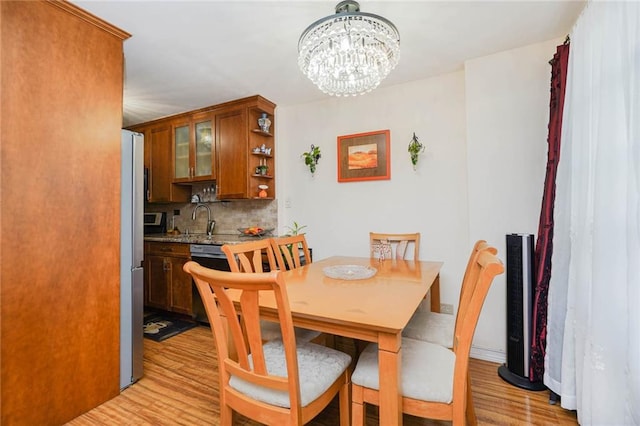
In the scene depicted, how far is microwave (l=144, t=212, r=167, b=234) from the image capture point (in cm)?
416

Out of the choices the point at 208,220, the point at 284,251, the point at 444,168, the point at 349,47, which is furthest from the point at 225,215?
the point at 349,47

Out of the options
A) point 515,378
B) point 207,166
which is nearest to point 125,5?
point 207,166

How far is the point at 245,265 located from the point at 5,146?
132 cm

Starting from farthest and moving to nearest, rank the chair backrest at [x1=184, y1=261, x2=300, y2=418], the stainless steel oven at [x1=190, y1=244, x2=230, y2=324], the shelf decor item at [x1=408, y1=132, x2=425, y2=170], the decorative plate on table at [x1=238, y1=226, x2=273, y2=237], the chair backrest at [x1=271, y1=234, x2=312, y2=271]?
1. the decorative plate on table at [x1=238, y1=226, x2=273, y2=237]
2. the stainless steel oven at [x1=190, y1=244, x2=230, y2=324]
3. the shelf decor item at [x1=408, y1=132, x2=425, y2=170]
4. the chair backrest at [x1=271, y1=234, x2=312, y2=271]
5. the chair backrest at [x1=184, y1=261, x2=300, y2=418]

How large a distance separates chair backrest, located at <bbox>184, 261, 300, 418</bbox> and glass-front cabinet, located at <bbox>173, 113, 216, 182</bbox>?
2638 millimetres

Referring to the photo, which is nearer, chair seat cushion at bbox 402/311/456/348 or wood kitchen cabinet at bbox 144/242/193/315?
chair seat cushion at bbox 402/311/456/348

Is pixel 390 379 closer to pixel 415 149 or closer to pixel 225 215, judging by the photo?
pixel 415 149

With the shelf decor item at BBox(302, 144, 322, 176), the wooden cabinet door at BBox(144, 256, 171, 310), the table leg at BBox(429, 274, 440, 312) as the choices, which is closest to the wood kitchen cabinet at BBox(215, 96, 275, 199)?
the shelf decor item at BBox(302, 144, 322, 176)

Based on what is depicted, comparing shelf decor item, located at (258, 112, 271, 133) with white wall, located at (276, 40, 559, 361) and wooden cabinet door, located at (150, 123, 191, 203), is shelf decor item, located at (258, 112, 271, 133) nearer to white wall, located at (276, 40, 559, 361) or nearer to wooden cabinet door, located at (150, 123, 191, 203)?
white wall, located at (276, 40, 559, 361)

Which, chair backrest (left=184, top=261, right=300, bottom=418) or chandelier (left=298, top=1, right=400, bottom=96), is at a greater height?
chandelier (left=298, top=1, right=400, bottom=96)

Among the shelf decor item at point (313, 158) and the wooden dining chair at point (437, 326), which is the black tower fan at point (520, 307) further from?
the shelf decor item at point (313, 158)

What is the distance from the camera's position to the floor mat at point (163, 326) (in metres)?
2.91

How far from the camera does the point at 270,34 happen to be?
2.09m

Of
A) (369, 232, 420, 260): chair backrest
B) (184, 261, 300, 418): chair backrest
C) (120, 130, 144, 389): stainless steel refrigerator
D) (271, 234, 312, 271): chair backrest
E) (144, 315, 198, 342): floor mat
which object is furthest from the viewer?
(144, 315, 198, 342): floor mat
